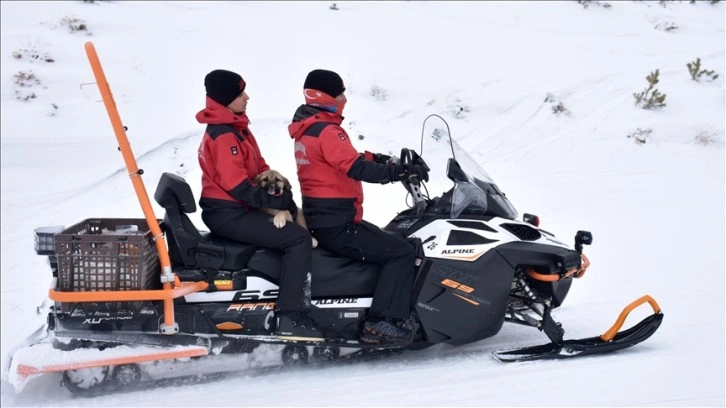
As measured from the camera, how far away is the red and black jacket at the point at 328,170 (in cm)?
466

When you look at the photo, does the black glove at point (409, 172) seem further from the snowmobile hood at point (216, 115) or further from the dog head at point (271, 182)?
the snowmobile hood at point (216, 115)

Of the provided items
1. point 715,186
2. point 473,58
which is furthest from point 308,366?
point 473,58

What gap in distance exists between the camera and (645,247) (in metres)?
7.59

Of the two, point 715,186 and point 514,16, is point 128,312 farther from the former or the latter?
point 514,16

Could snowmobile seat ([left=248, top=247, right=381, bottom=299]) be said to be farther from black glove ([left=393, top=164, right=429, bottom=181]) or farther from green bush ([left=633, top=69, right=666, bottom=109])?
green bush ([left=633, top=69, right=666, bottom=109])

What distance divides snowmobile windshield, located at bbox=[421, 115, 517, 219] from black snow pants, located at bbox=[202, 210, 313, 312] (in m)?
1.08

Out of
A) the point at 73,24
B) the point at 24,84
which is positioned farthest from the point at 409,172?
the point at 73,24

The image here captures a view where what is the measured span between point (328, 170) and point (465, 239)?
1.01 metres

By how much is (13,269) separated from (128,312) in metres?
3.32

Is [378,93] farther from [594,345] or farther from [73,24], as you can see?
[594,345]

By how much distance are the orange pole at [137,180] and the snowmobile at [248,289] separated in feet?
0.03

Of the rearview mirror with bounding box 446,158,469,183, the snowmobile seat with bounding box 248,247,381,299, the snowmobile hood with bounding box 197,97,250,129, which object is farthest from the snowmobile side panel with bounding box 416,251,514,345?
Answer: the snowmobile hood with bounding box 197,97,250,129

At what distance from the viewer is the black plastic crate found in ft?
14.7

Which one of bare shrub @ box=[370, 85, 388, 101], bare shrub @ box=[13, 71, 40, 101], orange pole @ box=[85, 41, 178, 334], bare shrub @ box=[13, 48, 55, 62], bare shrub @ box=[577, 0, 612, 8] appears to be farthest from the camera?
bare shrub @ box=[577, 0, 612, 8]
